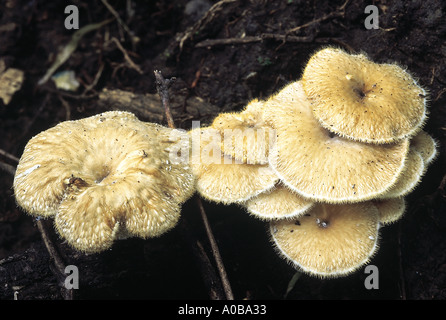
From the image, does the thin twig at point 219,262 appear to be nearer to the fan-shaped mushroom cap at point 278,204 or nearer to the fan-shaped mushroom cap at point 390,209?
the fan-shaped mushroom cap at point 278,204

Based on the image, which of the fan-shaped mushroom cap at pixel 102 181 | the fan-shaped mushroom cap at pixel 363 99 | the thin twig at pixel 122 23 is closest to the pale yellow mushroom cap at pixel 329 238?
the fan-shaped mushroom cap at pixel 363 99

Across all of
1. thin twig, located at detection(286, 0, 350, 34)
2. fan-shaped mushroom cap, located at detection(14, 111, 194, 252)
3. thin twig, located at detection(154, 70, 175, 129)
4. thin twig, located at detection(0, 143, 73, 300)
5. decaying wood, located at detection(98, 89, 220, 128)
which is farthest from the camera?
decaying wood, located at detection(98, 89, 220, 128)

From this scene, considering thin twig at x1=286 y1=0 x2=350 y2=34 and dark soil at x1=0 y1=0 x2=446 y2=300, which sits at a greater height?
thin twig at x1=286 y1=0 x2=350 y2=34

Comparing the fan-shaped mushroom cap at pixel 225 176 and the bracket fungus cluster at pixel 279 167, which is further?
the fan-shaped mushroom cap at pixel 225 176

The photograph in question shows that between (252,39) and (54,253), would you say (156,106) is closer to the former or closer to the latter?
(252,39)

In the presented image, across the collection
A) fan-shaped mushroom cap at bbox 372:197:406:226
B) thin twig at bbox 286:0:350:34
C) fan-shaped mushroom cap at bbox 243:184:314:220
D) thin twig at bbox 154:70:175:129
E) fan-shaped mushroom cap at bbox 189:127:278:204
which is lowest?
fan-shaped mushroom cap at bbox 372:197:406:226

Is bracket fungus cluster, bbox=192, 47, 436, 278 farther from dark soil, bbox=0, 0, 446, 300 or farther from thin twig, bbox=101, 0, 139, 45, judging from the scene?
thin twig, bbox=101, 0, 139, 45

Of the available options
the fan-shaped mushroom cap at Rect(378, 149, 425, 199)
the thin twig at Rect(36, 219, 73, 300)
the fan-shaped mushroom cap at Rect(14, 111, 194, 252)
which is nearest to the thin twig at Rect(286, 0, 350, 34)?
the fan-shaped mushroom cap at Rect(378, 149, 425, 199)

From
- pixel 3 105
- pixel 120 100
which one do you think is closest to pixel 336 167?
pixel 120 100
